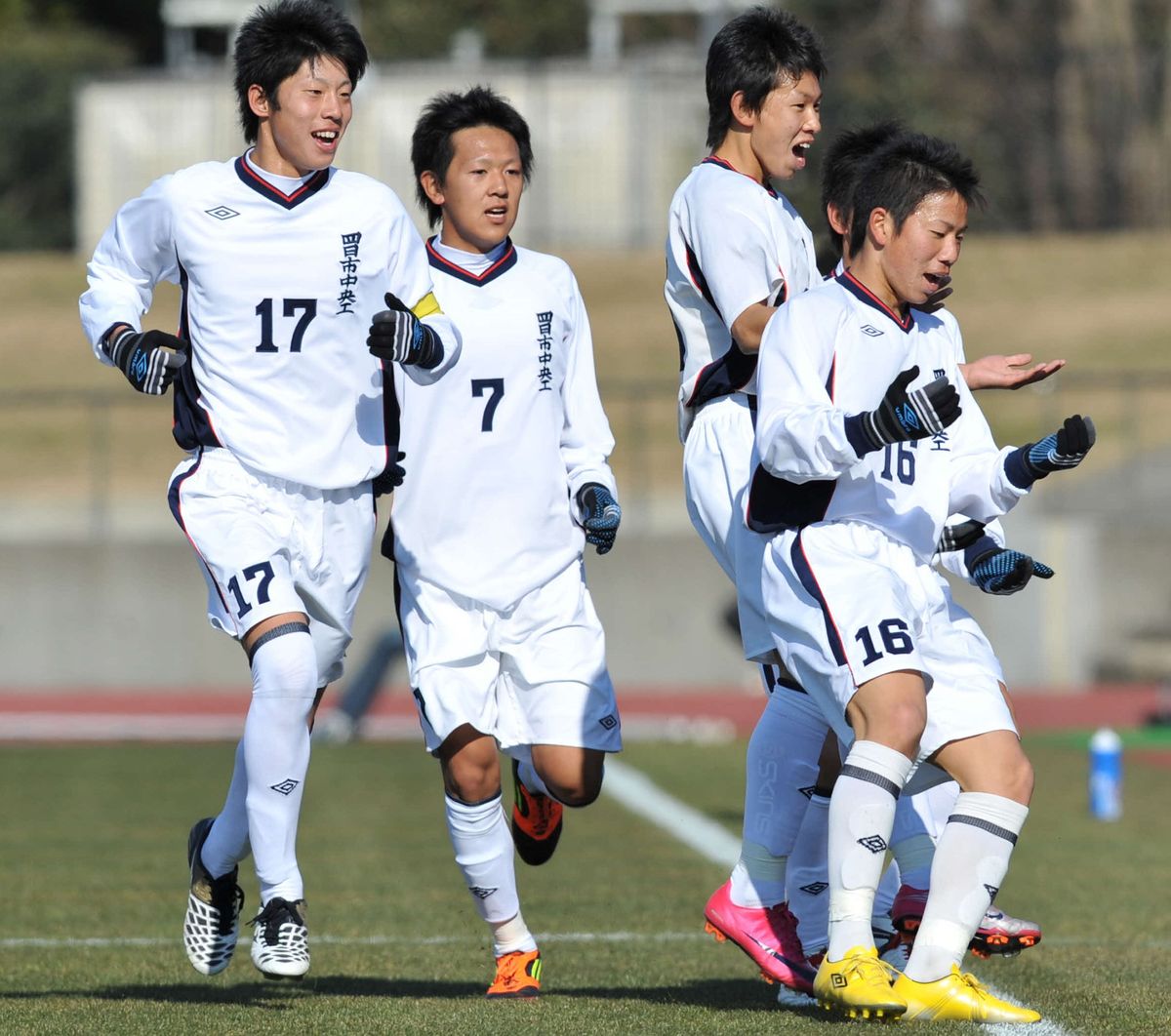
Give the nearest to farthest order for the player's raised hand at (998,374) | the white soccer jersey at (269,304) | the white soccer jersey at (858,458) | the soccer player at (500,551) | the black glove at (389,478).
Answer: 1. the white soccer jersey at (858,458)
2. the player's raised hand at (998,374)
3. the white soccer jersey at (269,304)
4. the black glove at (389,478)
5. the soccer player at (500,551)

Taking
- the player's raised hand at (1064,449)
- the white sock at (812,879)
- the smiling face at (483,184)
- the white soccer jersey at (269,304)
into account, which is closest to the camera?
the player's raised hand at (1064,449)

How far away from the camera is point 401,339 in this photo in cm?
537

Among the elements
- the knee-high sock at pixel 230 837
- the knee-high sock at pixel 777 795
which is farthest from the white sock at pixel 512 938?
the knee-high sock at pixel 230 837

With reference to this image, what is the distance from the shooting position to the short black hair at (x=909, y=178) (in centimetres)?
511

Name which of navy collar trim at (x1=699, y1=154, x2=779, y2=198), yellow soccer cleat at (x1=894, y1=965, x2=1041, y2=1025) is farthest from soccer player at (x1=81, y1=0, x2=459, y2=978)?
yellow soccer cleat at (x1=894, y1=965, x2=1041, y2=1025)

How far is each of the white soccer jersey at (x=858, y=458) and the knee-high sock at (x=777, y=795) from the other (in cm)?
74

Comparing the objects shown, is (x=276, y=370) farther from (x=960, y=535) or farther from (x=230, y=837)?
(x=960, y=535)

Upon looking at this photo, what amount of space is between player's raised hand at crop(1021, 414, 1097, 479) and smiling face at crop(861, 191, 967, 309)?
1.51 ft

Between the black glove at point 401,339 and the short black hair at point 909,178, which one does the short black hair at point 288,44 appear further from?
the short black hair at point 909,178

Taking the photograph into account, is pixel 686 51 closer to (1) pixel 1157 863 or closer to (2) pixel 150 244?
(1) pixel 1157 863

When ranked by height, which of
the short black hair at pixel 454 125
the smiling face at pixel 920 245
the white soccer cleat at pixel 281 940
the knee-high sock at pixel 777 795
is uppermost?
the short black hair at pixel 454 125

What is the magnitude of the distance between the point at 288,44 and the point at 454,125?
64cm

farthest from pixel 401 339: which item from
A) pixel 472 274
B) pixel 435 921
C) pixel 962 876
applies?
pixel 435 921

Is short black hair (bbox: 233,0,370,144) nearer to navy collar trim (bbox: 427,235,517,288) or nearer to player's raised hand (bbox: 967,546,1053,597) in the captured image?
navy collar trim (bbox: 427,235,517,288)
